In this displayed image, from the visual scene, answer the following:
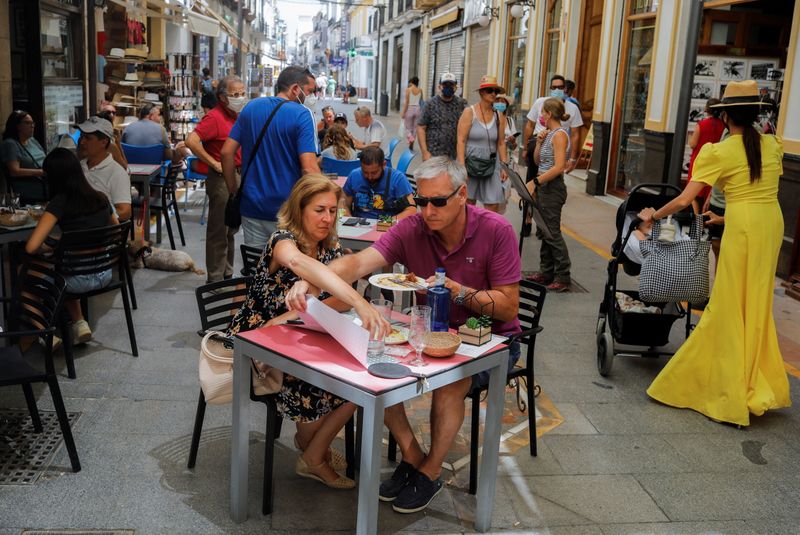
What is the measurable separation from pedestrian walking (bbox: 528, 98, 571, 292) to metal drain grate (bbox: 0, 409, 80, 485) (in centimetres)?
447

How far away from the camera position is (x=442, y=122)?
A: 8.67 meters

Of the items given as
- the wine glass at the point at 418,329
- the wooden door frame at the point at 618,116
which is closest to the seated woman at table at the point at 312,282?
the wine glass at the point at 418,329

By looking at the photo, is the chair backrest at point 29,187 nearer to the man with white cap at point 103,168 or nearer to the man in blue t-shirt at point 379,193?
the man with white cap at point 103,168

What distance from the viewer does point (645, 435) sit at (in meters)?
4.50

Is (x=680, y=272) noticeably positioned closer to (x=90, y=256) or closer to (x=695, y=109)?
(x=90, y=256)

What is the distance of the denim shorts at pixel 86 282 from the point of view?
5148 mm

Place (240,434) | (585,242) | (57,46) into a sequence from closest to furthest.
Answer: (240,434) < (57,46) < (585,242)

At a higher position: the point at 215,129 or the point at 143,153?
the point at 215,129

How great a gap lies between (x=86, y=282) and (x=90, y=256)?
19cm

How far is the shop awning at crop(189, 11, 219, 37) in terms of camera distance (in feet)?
56.3

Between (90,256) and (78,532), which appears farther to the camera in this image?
(90,256)

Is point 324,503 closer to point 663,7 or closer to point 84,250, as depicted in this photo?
point 84,250

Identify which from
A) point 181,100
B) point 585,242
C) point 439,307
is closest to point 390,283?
point 439,307

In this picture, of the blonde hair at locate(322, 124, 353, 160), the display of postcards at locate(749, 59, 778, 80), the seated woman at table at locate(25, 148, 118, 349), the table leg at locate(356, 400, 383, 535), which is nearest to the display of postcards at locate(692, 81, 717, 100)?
the display of postcards at locate(749, 59, 778, 80)
